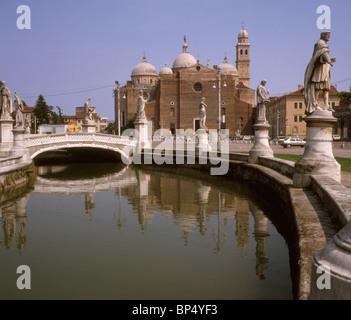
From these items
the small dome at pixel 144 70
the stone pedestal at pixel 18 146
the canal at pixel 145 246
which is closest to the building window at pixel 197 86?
the small dome at pixel 144 70

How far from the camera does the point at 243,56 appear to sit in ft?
301

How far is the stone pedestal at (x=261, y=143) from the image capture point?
16531mm

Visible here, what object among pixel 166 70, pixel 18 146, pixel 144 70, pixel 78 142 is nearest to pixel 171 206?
pixel 18 146

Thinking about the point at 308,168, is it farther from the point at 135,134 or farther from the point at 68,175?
the point at 135,134

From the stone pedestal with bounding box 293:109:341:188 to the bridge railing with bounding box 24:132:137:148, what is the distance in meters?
18.7

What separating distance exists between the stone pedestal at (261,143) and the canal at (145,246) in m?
1.95

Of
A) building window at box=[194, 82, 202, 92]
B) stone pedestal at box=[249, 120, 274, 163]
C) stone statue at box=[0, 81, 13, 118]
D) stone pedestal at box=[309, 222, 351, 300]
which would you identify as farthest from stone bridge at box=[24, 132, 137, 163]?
building window at box=[194, 82, 202, 92]

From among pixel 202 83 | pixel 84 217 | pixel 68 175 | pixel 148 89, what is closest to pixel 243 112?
pixel 202 83

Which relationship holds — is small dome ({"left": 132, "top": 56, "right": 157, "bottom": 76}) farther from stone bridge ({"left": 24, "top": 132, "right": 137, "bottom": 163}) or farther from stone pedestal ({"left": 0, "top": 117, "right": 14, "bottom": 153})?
stone pedestal ({"left": 0, "top": 117, "right": 14, "bottom": 153})

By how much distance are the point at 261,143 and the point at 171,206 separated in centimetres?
579

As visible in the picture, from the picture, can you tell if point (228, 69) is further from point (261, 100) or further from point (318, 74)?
point (318, 74)

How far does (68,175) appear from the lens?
77.2ft

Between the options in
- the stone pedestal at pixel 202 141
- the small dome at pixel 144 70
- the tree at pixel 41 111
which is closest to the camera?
the stone pedestal at pixel 202 141

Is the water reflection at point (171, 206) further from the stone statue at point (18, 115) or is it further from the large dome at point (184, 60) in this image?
the large dome at point (184, 60)
